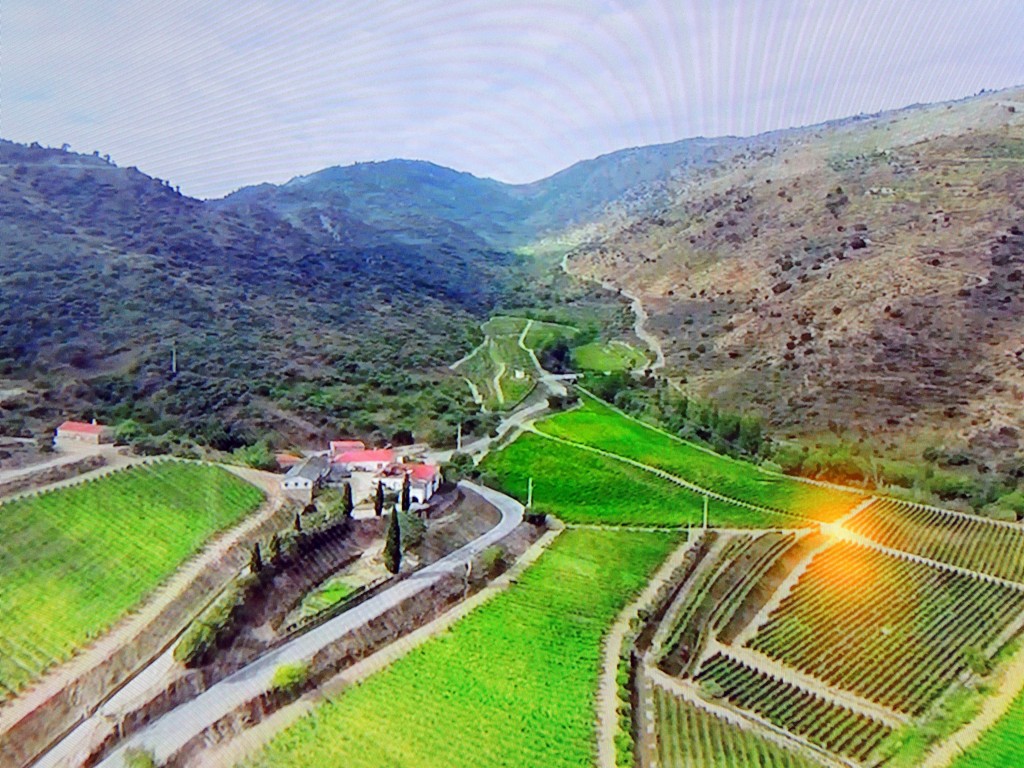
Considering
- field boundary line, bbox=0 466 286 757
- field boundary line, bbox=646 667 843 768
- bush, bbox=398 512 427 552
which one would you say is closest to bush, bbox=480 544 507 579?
bush, bbox=398 512 427 552

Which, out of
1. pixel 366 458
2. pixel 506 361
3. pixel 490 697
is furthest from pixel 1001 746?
pixel 506 361

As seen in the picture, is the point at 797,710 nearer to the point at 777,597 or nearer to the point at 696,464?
the point at 777,597

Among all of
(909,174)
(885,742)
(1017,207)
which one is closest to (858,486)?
(885,742)

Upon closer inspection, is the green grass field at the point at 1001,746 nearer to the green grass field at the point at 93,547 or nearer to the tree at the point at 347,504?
the tree at the point at 347,504

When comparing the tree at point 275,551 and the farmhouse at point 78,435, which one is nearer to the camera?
the tree at point 275,551

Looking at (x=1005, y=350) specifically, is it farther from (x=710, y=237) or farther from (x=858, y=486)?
(x=710, y=237)

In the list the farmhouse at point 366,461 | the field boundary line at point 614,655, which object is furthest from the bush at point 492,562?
the farmhouse at point 366,461
